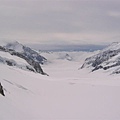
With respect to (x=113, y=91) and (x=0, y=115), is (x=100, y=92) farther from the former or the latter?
(x=0, y=115)

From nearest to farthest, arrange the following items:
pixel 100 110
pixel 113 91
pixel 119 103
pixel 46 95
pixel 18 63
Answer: pixel 100 110 → pixel 119 103 → pixel 46 95 → pixel 113 91 → pixel 18 63

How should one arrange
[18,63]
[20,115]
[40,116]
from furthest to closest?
[18,63]
[40,116]
[20,115]

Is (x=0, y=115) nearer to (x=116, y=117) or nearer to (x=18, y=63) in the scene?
(x=116, y=117)

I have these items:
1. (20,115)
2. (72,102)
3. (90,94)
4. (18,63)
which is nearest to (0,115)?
(20,115)

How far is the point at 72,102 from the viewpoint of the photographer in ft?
115

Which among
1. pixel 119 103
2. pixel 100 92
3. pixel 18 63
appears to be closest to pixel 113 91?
pixel 100 92

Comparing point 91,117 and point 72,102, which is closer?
point 91,117

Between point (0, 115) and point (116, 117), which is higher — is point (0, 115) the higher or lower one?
the higher one

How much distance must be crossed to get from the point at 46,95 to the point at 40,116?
13.8 meters

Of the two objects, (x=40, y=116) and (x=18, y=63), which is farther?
(x=18, y=63)

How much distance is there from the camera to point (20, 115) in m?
22.4

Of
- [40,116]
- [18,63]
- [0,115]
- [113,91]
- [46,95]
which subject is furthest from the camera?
[18,63]

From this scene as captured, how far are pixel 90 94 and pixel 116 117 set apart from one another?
13.2m

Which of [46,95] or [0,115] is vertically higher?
[0,115]
